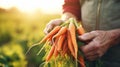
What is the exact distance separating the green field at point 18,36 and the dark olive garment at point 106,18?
171 centimetres

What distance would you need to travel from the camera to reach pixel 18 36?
4.77 metres

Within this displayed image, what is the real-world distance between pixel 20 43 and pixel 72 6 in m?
2.44

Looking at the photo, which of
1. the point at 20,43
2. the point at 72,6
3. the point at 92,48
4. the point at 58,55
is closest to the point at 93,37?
the point at 92,48

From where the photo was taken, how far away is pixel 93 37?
2.26 meters

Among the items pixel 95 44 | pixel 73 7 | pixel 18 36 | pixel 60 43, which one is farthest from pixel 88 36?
pixel 18 36

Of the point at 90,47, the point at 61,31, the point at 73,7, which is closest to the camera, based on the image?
the point at 90,47

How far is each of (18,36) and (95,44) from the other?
2.63 meters

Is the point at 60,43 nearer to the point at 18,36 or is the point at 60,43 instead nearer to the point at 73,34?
the point at 73,34

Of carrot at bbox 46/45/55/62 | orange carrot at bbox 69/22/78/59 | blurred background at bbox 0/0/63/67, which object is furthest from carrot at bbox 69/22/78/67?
blurred background at bbox 0/0/63/67

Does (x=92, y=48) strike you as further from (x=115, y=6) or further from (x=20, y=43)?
(x=20, y=43)

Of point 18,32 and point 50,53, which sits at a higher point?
point 50,53

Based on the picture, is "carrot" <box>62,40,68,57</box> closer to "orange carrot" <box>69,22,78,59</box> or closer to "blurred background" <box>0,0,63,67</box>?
"orange carrot" <box>69,22,78,59</box>

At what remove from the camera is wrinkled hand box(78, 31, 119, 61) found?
2.24 m

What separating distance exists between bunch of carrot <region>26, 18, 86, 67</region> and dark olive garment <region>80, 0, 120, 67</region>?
0.37ft
